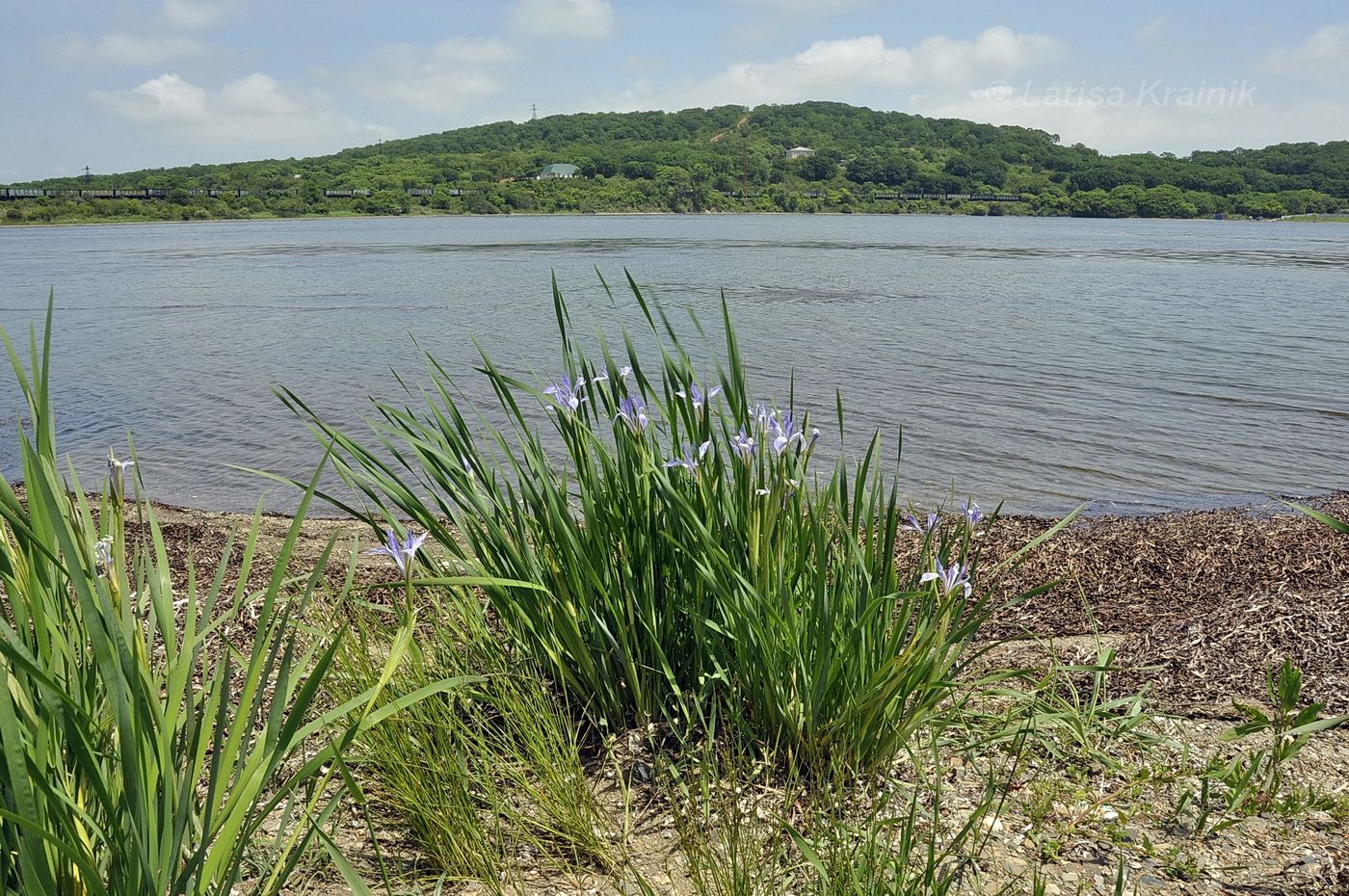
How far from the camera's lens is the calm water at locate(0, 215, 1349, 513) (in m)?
9.68

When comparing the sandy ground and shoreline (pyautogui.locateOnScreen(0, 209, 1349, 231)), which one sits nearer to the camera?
the sandy ground

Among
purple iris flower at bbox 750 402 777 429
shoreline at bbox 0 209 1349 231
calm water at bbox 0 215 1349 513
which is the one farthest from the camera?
→ shoreline at bbox 0 209 1349 231

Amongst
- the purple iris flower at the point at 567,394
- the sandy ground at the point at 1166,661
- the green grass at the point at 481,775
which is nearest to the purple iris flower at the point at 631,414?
the purple iris flower at the point at 567,394

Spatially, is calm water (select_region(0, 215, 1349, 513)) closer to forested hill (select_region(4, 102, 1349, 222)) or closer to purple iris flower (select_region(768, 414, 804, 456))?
purple iris flower (select_region(768, 414, 804, 456))

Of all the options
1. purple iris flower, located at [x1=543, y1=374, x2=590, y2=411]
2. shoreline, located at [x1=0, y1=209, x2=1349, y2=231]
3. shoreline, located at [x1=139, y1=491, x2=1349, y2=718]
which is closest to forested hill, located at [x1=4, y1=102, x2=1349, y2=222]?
shoreline, located at [x1=0, y1=209, x2=1349, y2=231]

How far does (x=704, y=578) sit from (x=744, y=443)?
14.9 inches

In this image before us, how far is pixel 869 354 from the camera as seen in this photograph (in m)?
16.4

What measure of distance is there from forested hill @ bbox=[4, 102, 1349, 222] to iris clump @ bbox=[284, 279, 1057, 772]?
109 m

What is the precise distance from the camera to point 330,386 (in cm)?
1395

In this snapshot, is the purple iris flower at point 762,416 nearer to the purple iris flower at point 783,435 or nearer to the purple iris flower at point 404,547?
the purple iris flower at point 783,435

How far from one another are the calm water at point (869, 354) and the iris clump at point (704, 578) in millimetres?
5965

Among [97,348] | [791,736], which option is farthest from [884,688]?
[97,348]

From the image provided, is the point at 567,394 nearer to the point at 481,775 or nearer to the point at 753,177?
the point at 481,775

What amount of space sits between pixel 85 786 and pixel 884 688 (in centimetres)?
178
